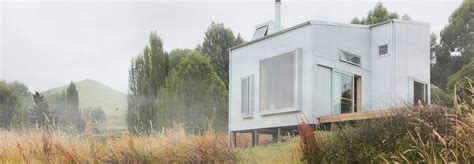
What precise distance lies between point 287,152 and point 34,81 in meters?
9.32

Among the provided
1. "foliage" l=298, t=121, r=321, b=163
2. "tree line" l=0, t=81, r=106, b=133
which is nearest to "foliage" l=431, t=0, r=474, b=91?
"foliage" l=298, t=121, r=321, b=163

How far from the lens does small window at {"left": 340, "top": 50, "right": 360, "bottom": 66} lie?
25.4 ft

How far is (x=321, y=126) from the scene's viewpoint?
730 centimetres

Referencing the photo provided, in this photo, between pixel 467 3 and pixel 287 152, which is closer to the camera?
pixel 287 152

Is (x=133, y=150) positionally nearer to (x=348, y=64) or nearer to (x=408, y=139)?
(x=408, y=139)

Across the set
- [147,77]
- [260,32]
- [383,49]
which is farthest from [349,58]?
[147,77]

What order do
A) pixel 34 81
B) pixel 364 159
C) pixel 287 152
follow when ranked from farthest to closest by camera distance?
1. pixel 34 81
2. pixel 287 152
3. pixel 364 159

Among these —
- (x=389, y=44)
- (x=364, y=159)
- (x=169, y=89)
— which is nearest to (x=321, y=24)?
(x=389, y=44)

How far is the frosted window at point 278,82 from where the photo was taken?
7.71 meters

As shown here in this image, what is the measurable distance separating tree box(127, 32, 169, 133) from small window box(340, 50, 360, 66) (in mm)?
5568

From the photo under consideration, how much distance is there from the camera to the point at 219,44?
14.1m

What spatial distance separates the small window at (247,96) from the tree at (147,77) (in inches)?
161

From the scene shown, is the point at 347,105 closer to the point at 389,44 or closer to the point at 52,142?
the point at 389,44

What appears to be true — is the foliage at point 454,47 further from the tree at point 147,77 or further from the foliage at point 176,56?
the tree at point 147,77
